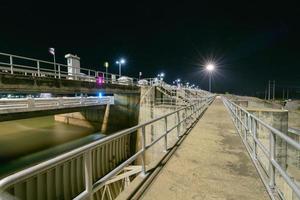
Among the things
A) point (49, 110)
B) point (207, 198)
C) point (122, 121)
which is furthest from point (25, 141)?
point (207, 198)

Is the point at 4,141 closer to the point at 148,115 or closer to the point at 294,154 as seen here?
the point at 148,115

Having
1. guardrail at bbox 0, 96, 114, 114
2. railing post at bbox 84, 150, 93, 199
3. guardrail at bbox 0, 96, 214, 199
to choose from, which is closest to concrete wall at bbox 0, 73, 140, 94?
guardrail at bbox 0, 96, 114, 114

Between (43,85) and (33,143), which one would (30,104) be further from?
(33,143)

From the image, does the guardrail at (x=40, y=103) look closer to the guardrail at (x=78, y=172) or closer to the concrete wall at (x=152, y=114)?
the concrete wall at (x=152, y=114)

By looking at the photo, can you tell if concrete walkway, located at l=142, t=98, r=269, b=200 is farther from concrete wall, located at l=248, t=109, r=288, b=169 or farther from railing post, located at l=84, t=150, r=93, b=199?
concrete wall, located at l=248, t=109, r=288, b=169

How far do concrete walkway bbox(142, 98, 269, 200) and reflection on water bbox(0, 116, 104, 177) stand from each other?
13.3m

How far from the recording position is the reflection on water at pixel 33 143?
15297 millimetres

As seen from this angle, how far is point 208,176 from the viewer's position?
464 centimetres

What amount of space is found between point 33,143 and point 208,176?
65.7ft

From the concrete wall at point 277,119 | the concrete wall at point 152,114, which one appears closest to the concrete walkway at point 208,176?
the concrete wall at point 277,119

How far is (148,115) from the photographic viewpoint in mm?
26828

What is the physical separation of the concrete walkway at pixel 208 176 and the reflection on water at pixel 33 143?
1327 centimetres

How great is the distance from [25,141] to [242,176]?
70.9 feet

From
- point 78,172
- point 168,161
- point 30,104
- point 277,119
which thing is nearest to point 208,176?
point 168,161
